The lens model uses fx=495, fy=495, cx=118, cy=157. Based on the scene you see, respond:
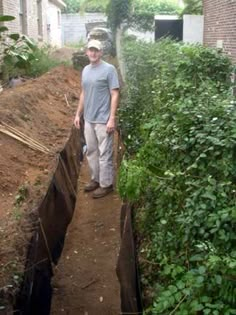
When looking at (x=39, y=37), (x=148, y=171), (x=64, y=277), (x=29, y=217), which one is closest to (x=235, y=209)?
(x=148, y=171)

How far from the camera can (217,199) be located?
2.65 meters

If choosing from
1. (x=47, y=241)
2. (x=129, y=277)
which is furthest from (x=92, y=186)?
(x=129, y=277)

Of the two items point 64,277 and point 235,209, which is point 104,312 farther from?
point 235,209

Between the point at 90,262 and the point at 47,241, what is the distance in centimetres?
86

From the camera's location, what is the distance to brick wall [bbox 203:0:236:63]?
1235cm

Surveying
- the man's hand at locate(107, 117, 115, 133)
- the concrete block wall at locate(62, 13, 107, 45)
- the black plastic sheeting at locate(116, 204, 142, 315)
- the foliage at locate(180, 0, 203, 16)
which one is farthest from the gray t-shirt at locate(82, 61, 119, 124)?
the concrete block wall at locate(62, 13, 107, 45)

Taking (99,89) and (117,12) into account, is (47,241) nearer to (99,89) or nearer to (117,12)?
(99,89)

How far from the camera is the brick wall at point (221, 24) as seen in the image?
12352mm

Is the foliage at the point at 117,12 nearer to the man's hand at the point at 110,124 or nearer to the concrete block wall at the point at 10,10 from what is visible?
the concrete block wall at the point at 10,10

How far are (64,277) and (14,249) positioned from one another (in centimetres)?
113

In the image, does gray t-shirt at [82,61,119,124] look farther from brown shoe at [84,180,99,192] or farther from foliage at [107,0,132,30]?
foliage at [107,0,132,30]

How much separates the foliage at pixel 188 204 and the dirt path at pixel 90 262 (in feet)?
3.24

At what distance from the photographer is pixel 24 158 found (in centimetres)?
734

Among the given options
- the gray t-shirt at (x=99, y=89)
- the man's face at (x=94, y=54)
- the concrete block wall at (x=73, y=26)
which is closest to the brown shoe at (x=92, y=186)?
the gray t-shirt at (x=99, y=89)
